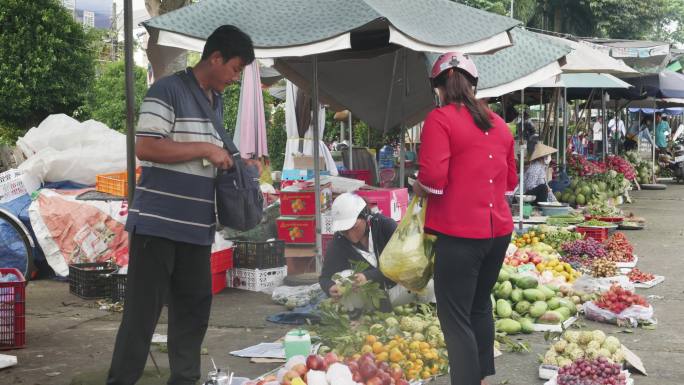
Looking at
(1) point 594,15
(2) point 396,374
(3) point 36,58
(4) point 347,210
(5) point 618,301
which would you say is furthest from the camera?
(1) point 594,15

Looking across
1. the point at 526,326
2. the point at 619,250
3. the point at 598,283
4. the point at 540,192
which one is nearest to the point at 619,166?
the point at 540,192

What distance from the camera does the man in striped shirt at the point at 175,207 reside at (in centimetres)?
389

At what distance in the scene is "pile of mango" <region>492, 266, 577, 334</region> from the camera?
6488 millimetres

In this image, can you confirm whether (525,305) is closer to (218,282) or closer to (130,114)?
(218,282)

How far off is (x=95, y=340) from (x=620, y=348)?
3862 millimetres

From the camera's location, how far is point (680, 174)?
24547 millimetres

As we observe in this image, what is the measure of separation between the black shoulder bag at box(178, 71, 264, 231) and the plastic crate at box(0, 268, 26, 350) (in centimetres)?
237

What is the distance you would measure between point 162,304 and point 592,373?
2.51m

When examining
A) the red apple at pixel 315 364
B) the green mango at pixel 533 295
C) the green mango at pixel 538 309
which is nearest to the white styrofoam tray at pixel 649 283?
the green mango at pixel 533 295

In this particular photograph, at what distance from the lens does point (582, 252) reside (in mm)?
9734

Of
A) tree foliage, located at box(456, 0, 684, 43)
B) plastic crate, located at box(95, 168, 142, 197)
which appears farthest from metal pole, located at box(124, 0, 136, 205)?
tree foliage, located at box(456, 0, 684, 43)

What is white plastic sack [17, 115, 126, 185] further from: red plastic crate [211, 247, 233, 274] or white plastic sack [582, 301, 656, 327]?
white plastic sack [582, 301, 656, 327]

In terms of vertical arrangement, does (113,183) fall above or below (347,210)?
above

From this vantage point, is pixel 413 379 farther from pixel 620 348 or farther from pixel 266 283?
pixel 266 283
